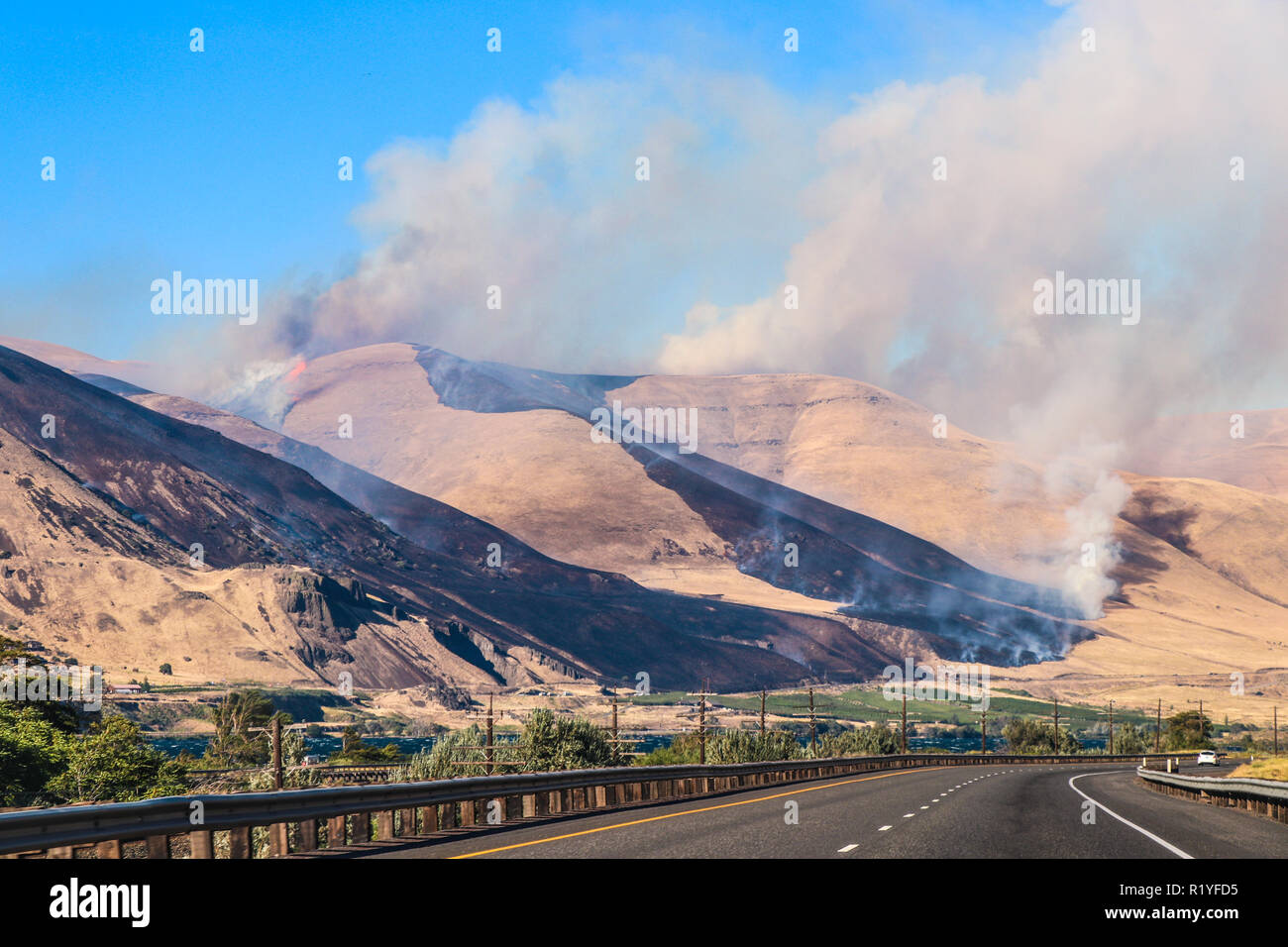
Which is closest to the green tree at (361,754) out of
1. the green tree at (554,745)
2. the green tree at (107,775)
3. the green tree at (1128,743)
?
the green tree at (107,775)

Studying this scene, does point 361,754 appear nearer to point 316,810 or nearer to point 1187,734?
point 1187,734

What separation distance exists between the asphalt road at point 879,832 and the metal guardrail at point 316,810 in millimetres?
718

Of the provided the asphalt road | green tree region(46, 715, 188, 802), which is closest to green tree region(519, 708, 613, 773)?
green tree region(46, 715, 188, 802)

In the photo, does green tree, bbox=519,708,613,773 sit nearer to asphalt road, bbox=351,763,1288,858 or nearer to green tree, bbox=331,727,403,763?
asphalt road, bbox=351,763,1288,858

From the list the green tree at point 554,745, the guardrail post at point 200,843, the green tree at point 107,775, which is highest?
the guardrail post at point 200,843

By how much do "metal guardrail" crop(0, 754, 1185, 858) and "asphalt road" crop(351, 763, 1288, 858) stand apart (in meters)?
0.72

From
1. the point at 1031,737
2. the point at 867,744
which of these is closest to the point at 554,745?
the point at 867,744

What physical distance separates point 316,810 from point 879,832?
9.32 meters

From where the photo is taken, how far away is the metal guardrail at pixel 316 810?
13891mm

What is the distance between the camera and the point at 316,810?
18.5 metres

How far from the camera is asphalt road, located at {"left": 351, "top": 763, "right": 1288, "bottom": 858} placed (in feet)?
62.9

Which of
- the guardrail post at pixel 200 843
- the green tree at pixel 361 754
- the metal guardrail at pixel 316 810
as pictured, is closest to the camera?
the metal guardrail at pixel 316 810

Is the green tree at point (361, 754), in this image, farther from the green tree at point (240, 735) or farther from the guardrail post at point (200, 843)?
the guardrail post at point (200, 843)

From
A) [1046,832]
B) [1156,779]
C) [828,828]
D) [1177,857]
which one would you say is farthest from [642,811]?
[1156,779]
